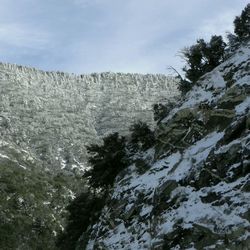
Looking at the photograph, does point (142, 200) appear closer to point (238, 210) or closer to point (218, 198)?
point (218, 198)

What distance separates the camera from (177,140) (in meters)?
27.2

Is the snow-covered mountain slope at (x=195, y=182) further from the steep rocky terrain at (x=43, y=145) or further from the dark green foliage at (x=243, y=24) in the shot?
the steep rocky terrain at (x=43, y=145)

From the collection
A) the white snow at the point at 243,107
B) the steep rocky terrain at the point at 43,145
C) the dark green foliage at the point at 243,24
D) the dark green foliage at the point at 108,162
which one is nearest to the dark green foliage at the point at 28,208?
the steep rocky terrain at the point at 43,145

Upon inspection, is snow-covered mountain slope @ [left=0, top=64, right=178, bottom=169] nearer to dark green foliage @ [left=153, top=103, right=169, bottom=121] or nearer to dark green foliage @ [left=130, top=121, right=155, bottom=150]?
dark green foliage @ [left=153, top=103, right=169, bottom=121]

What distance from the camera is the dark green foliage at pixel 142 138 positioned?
3159 cm

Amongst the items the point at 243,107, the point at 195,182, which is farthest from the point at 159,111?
the point at 195,182

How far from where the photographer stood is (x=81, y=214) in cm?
3375

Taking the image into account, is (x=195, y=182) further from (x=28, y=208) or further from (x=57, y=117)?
(x=57, y=117)

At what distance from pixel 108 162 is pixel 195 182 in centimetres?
1182

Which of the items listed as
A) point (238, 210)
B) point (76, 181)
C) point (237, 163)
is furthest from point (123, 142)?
point (76, 181)

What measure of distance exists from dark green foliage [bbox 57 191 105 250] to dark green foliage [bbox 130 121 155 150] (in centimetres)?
394

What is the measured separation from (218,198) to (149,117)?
488ft

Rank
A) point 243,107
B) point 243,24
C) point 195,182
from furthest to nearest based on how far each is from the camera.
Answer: point 243,24 → point 243,107 → point 195,182

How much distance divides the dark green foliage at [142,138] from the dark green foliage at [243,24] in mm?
10471
